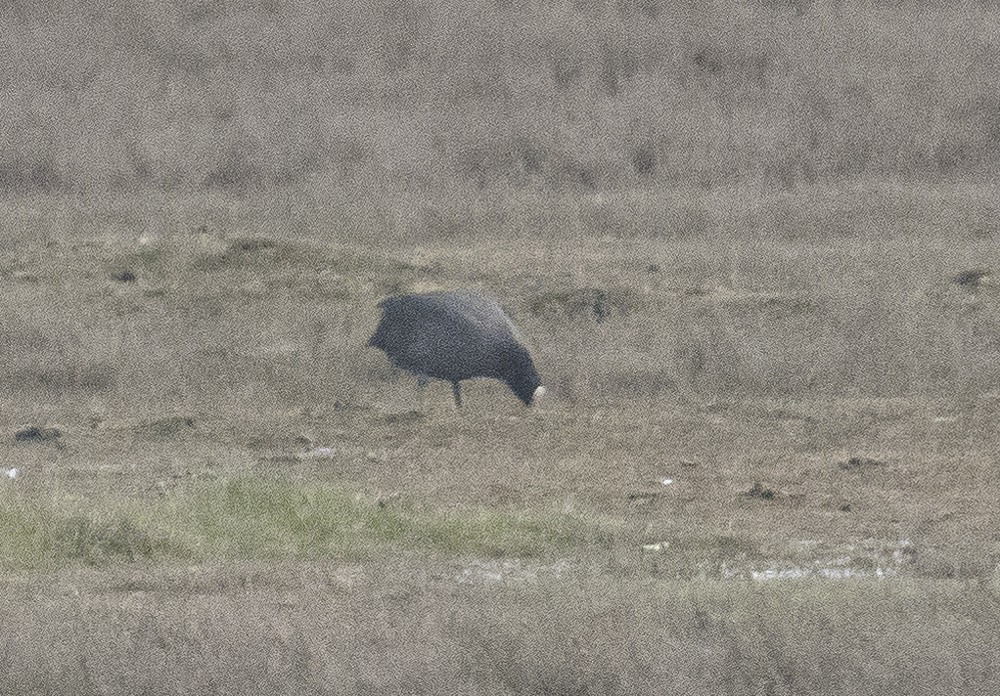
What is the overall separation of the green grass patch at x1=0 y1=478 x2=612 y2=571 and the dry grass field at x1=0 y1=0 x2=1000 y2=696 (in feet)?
0.08

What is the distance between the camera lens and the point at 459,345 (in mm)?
12984

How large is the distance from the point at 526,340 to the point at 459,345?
1198 millimetres

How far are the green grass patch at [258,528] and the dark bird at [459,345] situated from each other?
3.24 m

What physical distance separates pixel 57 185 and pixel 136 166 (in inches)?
32.5

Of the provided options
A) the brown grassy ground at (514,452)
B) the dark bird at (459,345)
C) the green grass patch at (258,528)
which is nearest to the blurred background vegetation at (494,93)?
the brown grassy ground at (514,452)

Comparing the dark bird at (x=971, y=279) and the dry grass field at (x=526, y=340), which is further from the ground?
the dry grass field at (x=526, y=340)

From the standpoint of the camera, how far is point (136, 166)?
19.7m

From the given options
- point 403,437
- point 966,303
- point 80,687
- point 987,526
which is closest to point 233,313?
point 403,437

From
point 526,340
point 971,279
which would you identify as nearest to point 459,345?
point 526,340

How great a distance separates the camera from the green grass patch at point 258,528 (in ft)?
28.3

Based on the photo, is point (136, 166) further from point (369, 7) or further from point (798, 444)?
point (798, 444)

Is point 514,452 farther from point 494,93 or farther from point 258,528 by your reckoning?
point 494,93

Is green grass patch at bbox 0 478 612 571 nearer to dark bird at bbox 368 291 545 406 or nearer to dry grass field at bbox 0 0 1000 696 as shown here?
dry grass field at bbox 0 0 1000 696

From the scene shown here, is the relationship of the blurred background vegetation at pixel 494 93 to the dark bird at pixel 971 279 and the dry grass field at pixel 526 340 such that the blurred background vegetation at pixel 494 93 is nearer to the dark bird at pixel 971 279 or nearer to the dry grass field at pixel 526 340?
the dry grass field at pixel 526 340
